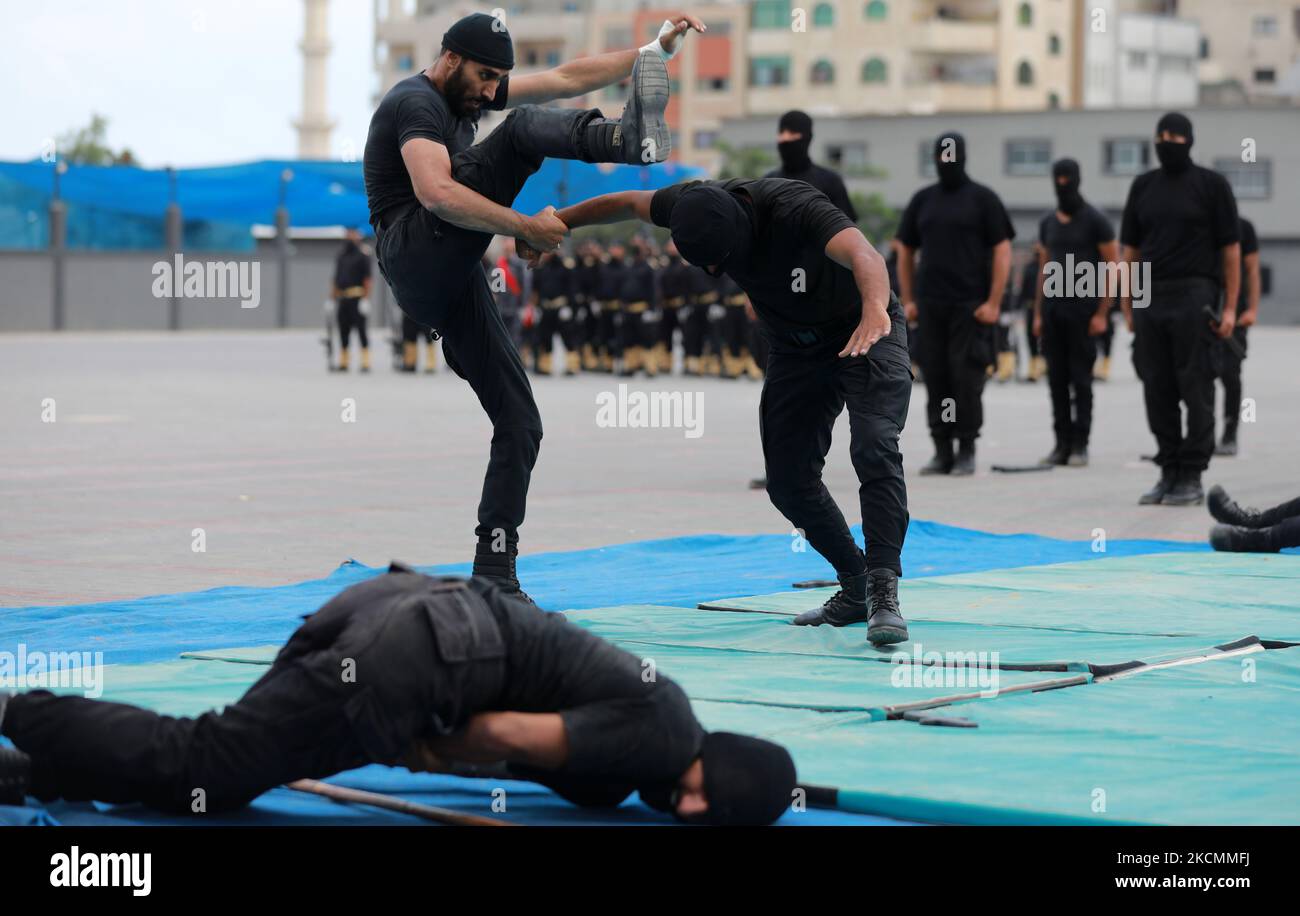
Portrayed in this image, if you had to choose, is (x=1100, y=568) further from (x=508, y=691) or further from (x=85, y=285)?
(x=85, y=285)

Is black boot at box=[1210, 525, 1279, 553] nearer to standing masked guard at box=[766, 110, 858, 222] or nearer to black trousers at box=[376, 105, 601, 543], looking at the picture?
standing masked guard at box=[766, 110, 858, 222]

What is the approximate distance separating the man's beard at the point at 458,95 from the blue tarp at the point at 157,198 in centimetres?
3357

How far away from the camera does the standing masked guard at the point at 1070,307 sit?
13922mm

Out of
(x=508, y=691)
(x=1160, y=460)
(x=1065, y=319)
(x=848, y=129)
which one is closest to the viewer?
(x=508, y=691)

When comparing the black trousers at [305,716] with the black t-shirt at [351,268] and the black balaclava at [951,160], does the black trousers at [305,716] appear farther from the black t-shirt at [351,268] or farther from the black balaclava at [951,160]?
the black t-shirt at [351,268]

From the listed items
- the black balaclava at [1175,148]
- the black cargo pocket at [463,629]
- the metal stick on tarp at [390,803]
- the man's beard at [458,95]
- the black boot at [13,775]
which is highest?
the black balaclava at [1175,148]

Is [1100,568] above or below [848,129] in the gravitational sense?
below

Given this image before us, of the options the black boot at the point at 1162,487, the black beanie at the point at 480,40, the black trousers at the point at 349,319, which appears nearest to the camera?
the black beanie at the point at 480,40

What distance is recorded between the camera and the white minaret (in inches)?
4513

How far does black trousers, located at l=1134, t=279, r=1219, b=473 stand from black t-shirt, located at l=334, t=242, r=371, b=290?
19.5 m

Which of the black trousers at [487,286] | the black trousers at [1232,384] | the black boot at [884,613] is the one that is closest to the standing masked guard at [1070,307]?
the black trousers at [1232,384]

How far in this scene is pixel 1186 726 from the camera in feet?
17.3
